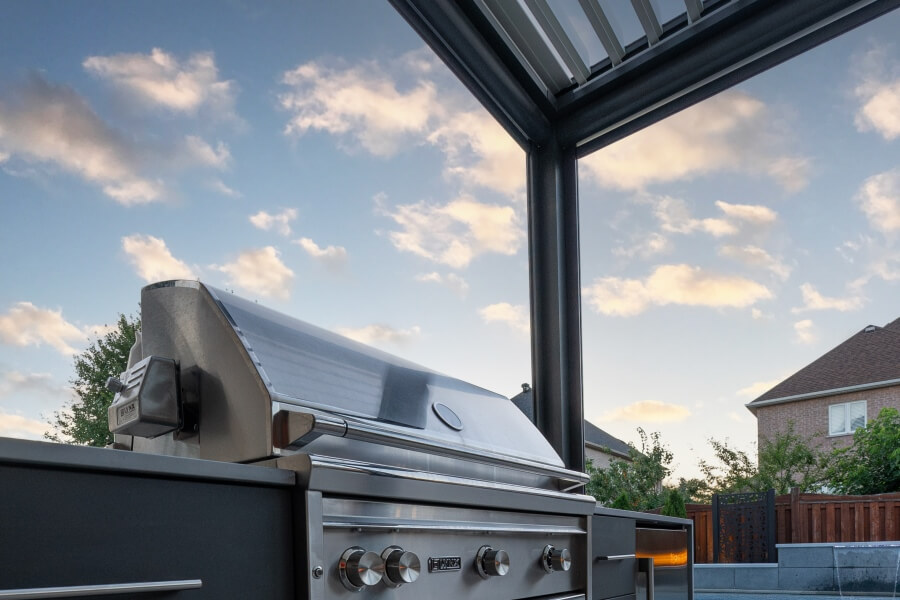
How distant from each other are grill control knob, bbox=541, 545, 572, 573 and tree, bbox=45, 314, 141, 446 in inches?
51.4

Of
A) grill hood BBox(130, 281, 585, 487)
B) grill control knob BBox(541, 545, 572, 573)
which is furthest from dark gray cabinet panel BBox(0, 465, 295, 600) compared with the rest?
grill control knob BBox(541, 545, 572, 573)

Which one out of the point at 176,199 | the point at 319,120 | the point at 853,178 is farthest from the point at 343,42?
the point at 853,178

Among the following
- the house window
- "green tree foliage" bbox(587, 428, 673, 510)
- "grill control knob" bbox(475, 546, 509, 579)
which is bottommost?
"green tree foliage" bbox(587, 428, 673, 510)

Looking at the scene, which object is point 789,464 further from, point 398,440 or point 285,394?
point 285,394

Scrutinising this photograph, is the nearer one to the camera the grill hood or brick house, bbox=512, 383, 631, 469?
the grill hood

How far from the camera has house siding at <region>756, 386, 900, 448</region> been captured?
3.11 metres

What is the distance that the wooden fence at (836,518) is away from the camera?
3.09 m

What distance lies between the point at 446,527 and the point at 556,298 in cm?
189

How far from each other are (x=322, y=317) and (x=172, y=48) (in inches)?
38.8

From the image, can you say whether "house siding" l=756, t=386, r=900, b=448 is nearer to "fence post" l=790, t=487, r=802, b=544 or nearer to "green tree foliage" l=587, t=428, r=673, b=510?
"fence post" l=790, t=487, r=802, b=544

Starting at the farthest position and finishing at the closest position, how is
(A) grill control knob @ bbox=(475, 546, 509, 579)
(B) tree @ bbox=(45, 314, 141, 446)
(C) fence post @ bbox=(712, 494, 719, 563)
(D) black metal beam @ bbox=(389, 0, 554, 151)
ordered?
1. (C) fence post @ bbox=(712, 494, 719, 563)
2. (D) black metal beam @ bbox=(389, 0, 554, 151)
3. (B) tree @ bbox=(45, 314, 141, 446)
4. (A) grill control knob @ bbox=(475, 546, 509, 579)

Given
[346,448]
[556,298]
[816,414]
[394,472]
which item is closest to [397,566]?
[394,472]

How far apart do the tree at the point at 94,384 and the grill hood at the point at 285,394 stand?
640mm

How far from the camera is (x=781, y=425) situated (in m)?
3.19
